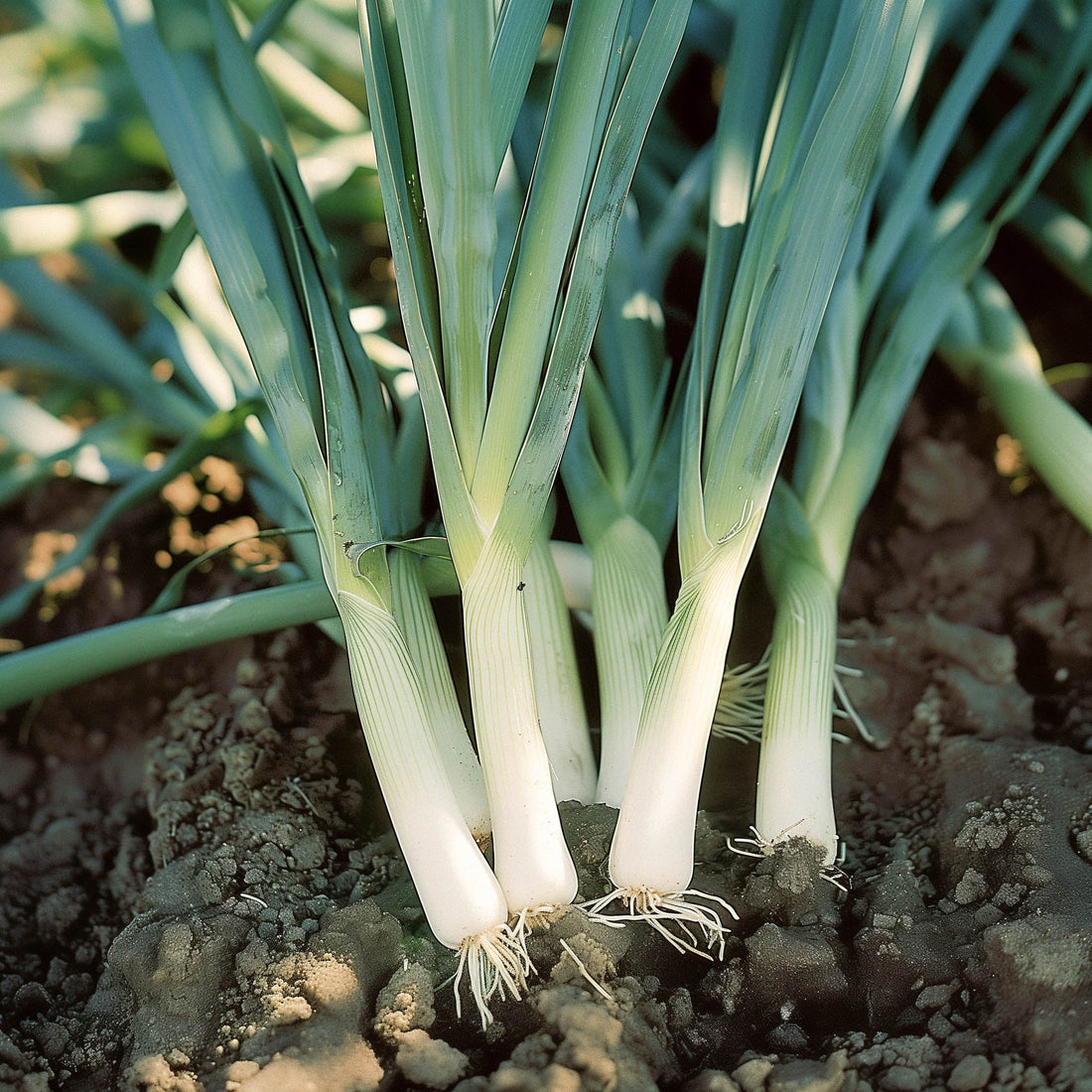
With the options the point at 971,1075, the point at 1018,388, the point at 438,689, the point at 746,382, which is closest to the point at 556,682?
the point at 438,689

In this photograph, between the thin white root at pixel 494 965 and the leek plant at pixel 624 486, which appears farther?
the leek plant at pixel 624 486

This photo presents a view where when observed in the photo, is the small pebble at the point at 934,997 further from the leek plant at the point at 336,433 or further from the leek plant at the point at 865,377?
the leek plant at the point at 336,433

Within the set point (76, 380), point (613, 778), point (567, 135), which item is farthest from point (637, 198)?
point (76, 380)

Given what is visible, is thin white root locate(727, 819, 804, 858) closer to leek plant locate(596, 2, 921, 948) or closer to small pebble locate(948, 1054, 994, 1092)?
leek plant locate(596, 2, 921, 948)

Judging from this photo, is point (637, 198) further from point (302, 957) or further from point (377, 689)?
point (302, 957)

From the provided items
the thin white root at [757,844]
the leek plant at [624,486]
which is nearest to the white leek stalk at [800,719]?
the thin white root at [757,844]

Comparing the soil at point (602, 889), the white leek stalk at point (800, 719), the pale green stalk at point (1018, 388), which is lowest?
→ the soil at point (602, 889)
